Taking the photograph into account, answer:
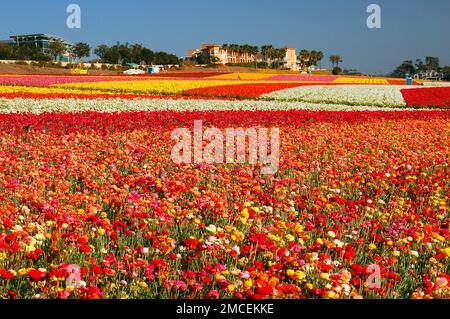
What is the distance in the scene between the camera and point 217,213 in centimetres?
517

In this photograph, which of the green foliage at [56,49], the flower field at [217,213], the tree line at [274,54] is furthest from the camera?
the tree line at [274,54]

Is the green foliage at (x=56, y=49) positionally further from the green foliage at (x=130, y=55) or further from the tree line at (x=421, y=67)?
the tree line at (x=421, y=67)

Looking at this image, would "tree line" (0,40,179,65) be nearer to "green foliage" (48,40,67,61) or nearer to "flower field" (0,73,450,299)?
"green foliage" (48,40,67,61)

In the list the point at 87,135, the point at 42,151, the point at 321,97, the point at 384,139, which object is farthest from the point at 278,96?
the point at 42,151

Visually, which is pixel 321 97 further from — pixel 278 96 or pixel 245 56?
pixel 245 56

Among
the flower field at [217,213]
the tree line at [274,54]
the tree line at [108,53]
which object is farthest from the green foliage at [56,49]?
the flower field at [217,213]

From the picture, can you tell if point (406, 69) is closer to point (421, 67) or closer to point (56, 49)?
point (421, 67)

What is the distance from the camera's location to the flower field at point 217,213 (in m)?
3.57

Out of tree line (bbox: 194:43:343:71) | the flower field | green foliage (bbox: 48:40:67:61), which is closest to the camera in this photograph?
the flower field

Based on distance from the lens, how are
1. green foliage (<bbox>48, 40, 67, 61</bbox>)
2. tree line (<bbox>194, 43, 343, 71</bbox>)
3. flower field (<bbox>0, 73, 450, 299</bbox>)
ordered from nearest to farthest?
flower field (<bbox>0, 73, 450, 299</bbox>), green foliage (<bbox>48, 40, 67, 61</bbox>), tree line (<bbox>194, 43, 343, 71</bbox>)

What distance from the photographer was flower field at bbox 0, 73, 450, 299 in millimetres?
3572

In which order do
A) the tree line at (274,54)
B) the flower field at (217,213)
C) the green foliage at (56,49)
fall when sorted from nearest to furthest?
the flower field at (217,213) < the green foliage at (56,49) < the tree line at (274,54)

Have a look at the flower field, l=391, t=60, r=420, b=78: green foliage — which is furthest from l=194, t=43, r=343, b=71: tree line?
the flower field

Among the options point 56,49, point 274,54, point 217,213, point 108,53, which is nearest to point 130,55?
point 108,53
